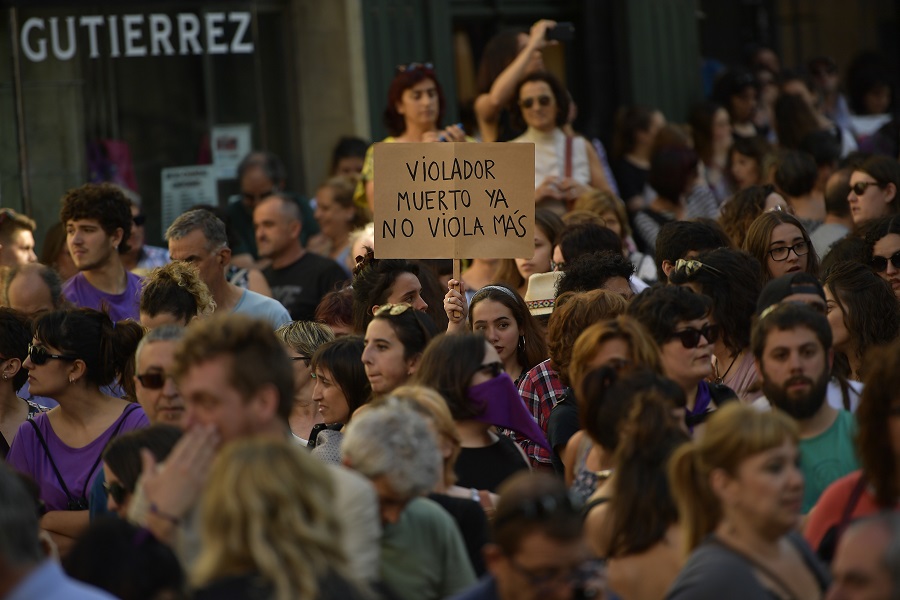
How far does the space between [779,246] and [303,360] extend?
2556 millimetres

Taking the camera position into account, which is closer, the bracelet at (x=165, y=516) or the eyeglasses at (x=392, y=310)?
the bracelet at (x=165, y=516)

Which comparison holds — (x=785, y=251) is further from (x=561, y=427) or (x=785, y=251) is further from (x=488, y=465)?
(x=488, y=465)

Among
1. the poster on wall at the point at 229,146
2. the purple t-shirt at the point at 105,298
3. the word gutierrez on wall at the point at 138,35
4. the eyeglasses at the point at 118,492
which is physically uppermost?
the word gutierrez on wall at the point at 138,35

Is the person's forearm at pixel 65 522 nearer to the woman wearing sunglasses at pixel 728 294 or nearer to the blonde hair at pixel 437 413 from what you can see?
the blonde hair at pixel 437 413

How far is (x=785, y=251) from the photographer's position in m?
8.66

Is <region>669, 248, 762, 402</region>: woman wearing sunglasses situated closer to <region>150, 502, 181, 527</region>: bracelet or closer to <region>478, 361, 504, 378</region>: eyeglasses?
<region>478, 361, 504, 378</region>: eyeglasses

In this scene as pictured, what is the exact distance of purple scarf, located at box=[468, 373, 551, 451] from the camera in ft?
21.0

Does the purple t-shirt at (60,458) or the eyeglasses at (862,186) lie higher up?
the eyeglasses at (862,186)

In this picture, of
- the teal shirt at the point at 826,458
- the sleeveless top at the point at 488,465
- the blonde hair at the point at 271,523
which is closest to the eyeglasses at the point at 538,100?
the sleeveless top at the point at 488,465

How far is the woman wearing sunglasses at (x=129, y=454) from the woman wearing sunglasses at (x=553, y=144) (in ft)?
19.4

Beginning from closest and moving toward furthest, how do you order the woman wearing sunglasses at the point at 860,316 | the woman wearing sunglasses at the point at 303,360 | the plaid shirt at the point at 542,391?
the woman wearing sunglasses at the point at 860,316, the plaid shirt at the point at 542,391, the woman wearing sunglasses at the point at 303,360

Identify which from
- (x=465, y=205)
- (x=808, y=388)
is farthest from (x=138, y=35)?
(x=808, y=388)

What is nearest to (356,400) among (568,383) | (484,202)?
(568,383)

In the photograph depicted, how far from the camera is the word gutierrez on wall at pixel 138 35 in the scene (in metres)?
12.9
